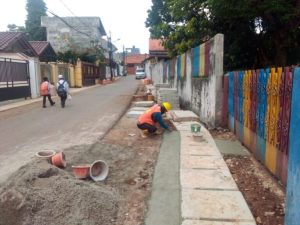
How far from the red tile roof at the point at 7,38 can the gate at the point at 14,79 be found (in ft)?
5.83

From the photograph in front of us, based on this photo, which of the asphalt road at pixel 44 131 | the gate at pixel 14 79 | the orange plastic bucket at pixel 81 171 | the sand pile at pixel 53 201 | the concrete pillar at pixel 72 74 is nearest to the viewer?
the sand pile at pixel 53 201

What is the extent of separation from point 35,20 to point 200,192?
175ft

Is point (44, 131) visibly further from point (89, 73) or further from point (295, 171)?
point (89, 73)

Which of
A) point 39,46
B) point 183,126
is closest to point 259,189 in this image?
point 183,126

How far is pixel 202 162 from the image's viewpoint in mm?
6371

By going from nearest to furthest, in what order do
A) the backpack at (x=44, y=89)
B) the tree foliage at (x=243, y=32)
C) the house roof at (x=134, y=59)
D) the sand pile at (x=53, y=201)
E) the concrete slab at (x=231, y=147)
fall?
the sand pile at (x=53, y=201), the concrete slab at (x=231, y=147), the tree foliage at (x=243, y=32), the backpack at (x=44, y=89), the house roof at (x=134, y=59)

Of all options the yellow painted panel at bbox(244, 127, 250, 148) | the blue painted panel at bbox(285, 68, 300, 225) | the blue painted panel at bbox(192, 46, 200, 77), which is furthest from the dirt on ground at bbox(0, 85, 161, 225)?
the blue painted panel at bbox(192, 46, 200, 77)

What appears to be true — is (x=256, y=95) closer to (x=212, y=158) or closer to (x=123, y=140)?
(x=212, y=158)

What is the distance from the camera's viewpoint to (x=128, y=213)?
429 centimetres

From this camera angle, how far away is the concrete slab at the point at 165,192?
13.4 feet

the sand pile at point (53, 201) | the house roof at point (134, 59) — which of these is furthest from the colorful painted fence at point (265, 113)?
the house roof at point (134, 59)

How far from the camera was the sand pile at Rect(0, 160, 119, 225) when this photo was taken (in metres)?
3.88

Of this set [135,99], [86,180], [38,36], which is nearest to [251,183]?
[86,180]

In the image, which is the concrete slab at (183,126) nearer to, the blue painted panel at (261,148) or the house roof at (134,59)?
the blue painted panel at (261,148)
